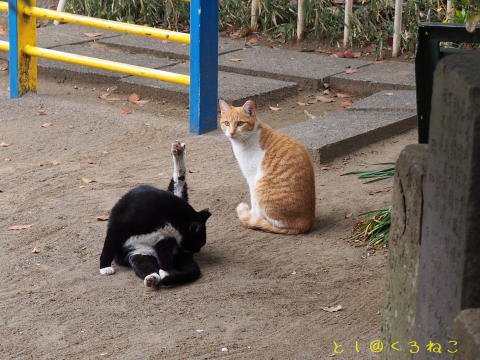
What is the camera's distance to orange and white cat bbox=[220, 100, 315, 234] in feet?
14.5

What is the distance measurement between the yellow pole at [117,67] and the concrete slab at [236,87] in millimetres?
380

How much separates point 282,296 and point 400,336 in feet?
4.44

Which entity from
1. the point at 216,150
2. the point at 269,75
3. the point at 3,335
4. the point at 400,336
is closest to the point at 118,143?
the point at 216,150

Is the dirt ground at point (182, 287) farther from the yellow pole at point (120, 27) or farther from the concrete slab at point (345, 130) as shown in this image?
the yellow pole at point (120, 27)

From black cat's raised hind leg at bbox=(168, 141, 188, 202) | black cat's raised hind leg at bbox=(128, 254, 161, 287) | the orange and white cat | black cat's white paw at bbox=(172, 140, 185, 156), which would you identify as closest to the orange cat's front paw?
Result: the orange and white cat

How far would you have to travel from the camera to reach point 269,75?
7.27m

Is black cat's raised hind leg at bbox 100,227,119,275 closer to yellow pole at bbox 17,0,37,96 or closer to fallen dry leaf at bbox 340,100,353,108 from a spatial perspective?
fallen dry leaf at bbox 340,100,353,108

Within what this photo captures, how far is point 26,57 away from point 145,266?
3670mm

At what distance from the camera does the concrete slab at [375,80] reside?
6.81 m

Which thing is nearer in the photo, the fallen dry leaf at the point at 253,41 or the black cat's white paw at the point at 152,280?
the black cat's white paw at the point at 152,280

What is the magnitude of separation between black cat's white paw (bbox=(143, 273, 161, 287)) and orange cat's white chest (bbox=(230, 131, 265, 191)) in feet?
3.10

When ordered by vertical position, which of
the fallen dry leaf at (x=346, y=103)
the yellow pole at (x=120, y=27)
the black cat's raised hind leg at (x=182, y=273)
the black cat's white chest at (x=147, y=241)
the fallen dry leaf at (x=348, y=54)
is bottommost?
the black cat's raised hind leg at (x=182, y=273)

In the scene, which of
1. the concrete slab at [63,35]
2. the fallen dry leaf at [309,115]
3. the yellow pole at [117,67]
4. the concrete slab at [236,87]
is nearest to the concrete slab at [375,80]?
the concrete slab at [236,87]

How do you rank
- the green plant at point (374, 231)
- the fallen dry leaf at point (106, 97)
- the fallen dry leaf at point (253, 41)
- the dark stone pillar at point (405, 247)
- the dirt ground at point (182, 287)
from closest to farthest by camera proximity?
the dark stone pillar at point (405, 247) → the dirt ground at point (182, 287) → the green plant at point (374, 231) → the fallen dry leaf at point (106, 97) → the fallen dry leaf at point (253, 41)
